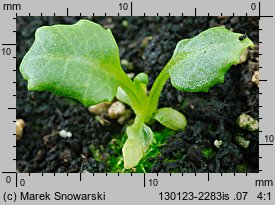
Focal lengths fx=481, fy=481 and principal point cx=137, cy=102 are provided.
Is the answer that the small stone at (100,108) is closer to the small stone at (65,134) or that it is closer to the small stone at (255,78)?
the small stone at (65,134)

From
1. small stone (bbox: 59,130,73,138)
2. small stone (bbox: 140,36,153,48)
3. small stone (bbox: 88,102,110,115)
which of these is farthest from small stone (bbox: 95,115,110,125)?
small stone (bbox: 140,36,153,48)

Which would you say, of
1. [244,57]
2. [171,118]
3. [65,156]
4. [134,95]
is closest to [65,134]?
[65,156]

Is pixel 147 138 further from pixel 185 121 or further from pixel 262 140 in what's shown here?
pixel 262 140

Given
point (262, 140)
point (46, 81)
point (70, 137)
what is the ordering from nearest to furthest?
point (46, 81)
point (262, 140)
point (70, 137)

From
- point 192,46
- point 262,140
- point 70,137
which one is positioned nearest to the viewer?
point 192,46

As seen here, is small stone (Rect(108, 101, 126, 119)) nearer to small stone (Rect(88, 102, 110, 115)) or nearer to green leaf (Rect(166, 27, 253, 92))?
small stone (Rect(88, 102, 110, 115))

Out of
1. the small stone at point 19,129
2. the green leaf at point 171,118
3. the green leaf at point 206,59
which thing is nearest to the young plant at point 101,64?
the green leaf at point 206,59

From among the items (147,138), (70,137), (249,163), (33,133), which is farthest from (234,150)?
(33,133)
